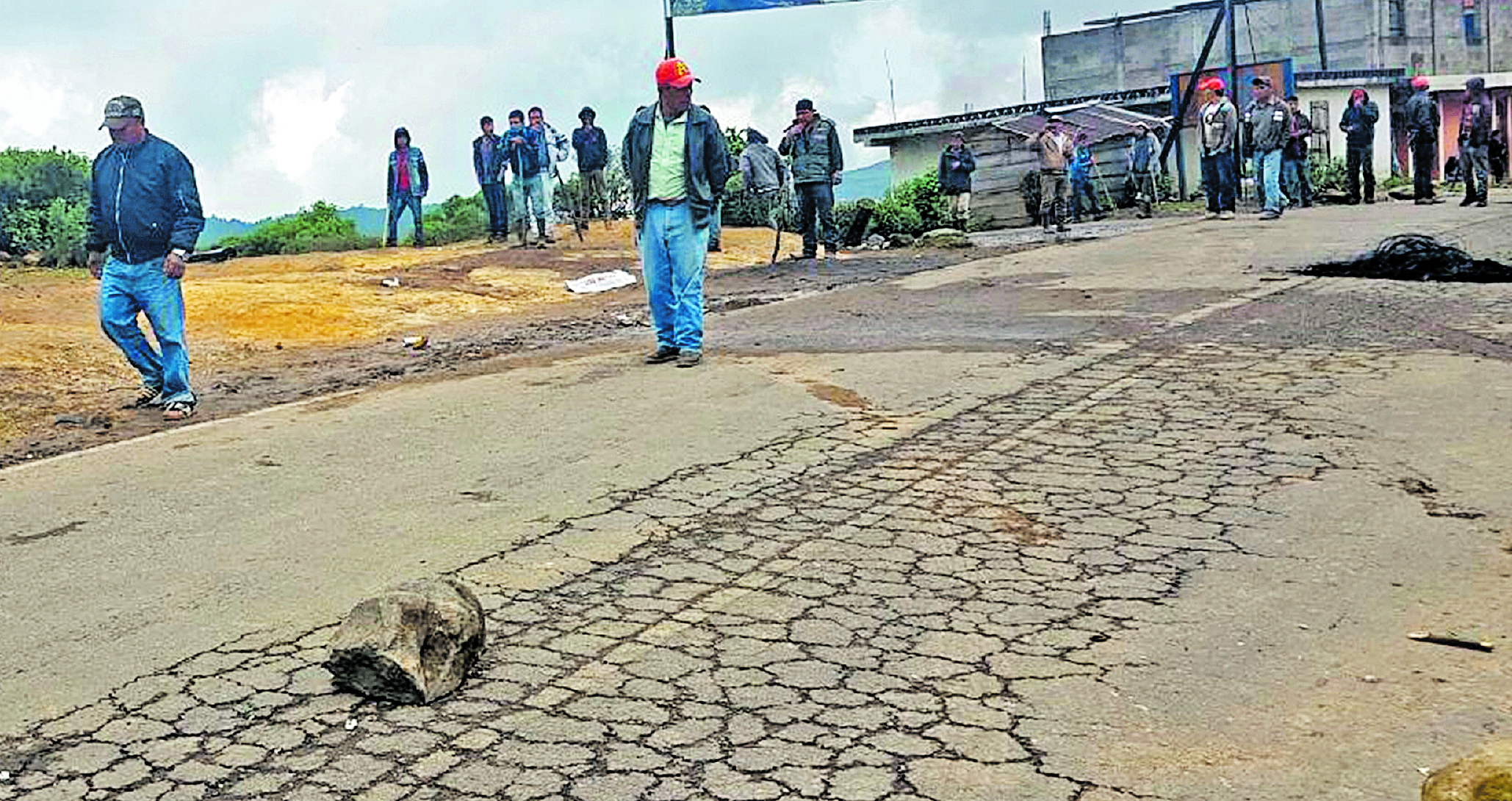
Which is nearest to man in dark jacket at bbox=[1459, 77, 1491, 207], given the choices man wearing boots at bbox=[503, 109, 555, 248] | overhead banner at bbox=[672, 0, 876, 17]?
overhead banner at bbox=[672, 0, 876, 17]

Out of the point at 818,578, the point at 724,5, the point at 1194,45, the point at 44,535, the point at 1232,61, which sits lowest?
the point at 818,578

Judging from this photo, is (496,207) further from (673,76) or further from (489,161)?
(673,76)

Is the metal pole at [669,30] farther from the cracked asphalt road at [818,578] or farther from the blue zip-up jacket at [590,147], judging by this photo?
the cracked asphalt road at [818,578]

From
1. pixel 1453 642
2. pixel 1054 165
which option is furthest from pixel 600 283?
pixel 1453 642

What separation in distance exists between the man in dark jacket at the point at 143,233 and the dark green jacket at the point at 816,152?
9.22m

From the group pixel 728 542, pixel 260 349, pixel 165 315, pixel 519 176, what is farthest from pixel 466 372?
pixel 519 176

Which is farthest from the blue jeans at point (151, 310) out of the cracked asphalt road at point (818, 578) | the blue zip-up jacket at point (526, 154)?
the blue zip-up jacket at point (526, 154)

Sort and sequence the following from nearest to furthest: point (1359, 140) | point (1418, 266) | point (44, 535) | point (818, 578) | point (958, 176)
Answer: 1. point (818, 578)
2. point (44, 535)
3. point (1418, 266)
4. point (1359, 140)
5. point (958, 176)

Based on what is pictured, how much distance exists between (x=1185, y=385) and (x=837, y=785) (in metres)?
4.95

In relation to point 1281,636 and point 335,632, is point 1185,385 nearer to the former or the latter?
point 1281,636

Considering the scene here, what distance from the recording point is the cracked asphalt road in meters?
3.81

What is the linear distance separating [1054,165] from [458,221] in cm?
1016

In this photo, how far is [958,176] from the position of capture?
23922 mm

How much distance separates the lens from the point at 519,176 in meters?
21.5
